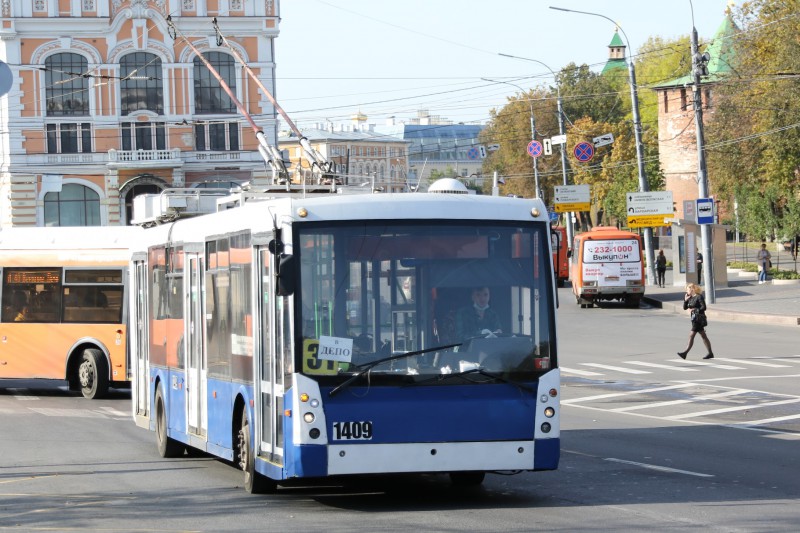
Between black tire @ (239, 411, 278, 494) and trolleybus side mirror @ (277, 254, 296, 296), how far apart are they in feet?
5.29

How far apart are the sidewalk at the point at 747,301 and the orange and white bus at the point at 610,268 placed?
1.12 m

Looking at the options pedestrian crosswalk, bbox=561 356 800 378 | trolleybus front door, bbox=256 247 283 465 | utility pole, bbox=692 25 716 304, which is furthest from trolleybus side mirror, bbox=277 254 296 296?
utility pole, bbox=692 25 716 304

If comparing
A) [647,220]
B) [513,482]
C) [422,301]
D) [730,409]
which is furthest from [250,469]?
[647,220]

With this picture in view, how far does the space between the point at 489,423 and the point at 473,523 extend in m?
0.86

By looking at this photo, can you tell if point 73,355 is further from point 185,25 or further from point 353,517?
point 185,25

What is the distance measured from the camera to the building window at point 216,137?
75.4 meters

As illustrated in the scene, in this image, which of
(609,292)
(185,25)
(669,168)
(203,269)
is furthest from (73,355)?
(669,168)

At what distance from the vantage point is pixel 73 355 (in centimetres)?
2464

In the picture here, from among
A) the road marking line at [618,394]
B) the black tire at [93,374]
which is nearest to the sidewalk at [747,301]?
the road marking line at [618,394]

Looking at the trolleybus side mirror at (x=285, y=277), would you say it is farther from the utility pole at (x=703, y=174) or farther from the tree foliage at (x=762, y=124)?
the tree foliage at (x=762, y=124)

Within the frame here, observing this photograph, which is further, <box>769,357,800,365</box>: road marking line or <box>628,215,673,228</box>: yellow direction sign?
<box>628,215,673,228</box>: yellow direction sign

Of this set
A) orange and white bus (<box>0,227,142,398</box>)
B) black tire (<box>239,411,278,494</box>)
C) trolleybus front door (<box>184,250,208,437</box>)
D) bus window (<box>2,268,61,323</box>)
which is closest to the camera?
black tire (<box>239,411,278,494</box>)

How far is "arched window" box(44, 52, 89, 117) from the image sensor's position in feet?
242

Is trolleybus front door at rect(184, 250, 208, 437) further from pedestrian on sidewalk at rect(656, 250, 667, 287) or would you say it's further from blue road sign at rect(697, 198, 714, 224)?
pedestrian on sidewalk at rect(656, 250, 667, 287)
